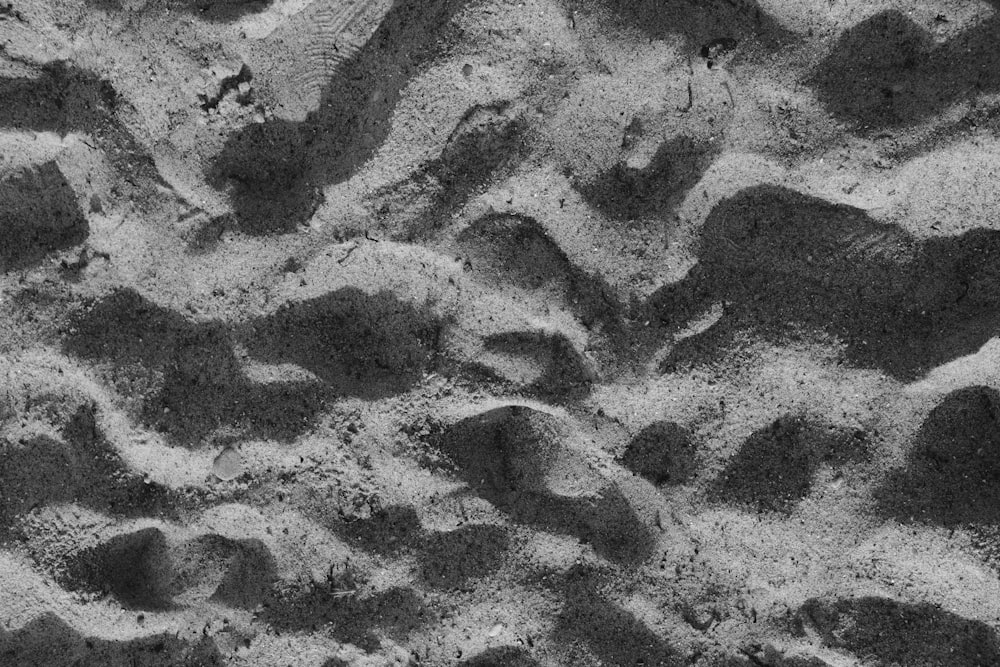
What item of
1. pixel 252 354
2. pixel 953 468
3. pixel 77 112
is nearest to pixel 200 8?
pixel 77 112

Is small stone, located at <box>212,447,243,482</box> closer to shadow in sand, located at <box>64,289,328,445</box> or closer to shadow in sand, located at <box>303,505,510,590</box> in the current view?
shadow in sand, located at <box>64,289,328,445</box>

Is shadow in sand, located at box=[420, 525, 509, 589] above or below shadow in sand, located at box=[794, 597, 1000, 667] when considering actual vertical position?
below

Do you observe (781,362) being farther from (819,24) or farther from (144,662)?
(144,662)

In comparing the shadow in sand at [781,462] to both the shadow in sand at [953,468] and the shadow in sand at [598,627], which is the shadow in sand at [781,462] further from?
the shadow in sand at [598,627]

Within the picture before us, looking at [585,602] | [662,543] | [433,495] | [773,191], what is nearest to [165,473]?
[433,495]

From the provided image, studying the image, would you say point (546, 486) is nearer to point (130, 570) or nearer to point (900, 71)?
point (130, 570)

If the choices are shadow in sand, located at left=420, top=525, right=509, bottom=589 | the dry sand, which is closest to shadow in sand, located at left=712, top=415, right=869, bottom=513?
the dry sand
